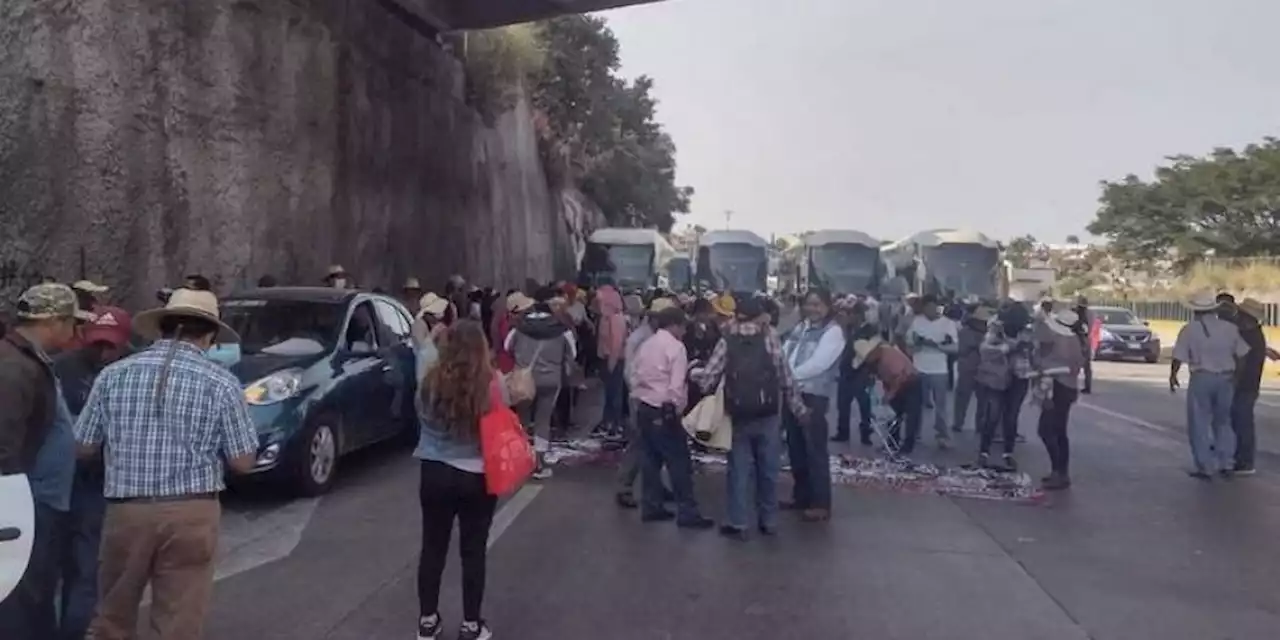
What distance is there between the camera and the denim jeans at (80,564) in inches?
230

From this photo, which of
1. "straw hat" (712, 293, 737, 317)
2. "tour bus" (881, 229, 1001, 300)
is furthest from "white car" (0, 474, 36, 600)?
"tour bus" (881, 229, 1001, 300)

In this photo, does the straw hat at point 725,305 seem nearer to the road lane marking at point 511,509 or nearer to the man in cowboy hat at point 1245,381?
the road lane marking at point 511,509

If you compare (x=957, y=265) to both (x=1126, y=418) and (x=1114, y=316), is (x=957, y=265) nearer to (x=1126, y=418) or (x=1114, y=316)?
(x=1114, y=316)

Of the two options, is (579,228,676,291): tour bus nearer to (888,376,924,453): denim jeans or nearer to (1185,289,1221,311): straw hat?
(888,376,924,453): denim jeans

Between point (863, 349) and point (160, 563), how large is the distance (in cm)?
1012

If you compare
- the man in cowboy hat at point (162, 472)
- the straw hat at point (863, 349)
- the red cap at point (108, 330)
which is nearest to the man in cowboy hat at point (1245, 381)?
the straw hat at point (863, 349)

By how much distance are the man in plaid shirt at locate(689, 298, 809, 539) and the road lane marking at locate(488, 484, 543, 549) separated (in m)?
1.63

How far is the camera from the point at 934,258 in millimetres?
34531

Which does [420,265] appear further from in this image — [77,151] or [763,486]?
[763,486]

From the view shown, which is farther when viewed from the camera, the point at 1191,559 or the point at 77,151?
the point at 77,151

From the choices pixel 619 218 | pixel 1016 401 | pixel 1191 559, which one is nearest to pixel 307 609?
pixel 1191 559

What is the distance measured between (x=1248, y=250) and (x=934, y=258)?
33124 millimetres

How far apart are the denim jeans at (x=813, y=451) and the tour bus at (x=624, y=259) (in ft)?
83.3

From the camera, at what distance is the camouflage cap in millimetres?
5461
